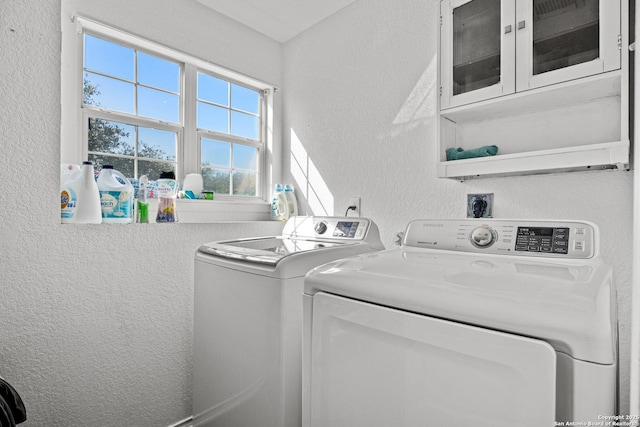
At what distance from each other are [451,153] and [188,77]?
6.11 feet

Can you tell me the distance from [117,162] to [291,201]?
3.90ft

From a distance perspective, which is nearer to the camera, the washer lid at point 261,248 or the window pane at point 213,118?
the washer lid at point 261,248

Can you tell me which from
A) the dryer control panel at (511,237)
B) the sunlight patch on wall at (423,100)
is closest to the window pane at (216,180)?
the sunlight patch on wall at (423,100)

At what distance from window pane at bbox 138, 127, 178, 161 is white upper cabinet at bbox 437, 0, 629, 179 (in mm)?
1762

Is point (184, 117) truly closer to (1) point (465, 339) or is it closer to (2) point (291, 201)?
(2) point (291, 201)

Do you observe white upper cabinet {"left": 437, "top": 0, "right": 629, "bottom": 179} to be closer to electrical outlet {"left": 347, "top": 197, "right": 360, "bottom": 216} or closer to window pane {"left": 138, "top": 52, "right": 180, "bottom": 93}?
electrical outlet {"left": 347, "top": 197, "right": 360, "bottom": 216}

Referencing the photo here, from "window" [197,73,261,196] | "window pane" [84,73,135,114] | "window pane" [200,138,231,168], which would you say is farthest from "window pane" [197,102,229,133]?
A: "window pane" [84,73,135,114]

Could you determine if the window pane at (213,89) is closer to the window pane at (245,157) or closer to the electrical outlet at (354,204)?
the window pane at (245,157)

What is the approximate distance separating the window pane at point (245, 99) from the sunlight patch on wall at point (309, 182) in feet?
1.34

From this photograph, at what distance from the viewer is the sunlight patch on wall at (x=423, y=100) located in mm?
1874

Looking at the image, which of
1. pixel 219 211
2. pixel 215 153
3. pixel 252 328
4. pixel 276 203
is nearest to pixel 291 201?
pixel 276 203

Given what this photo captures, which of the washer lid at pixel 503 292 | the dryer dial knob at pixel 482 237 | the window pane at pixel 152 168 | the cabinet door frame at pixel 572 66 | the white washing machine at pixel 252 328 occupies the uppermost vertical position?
the cabinet door frame at pixel 572 66

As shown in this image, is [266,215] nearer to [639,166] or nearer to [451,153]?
[451,153]

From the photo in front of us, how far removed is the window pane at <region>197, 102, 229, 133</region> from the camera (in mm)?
2467
